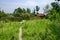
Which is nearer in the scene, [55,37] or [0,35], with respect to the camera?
[55,37]

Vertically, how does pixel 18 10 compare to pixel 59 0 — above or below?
below

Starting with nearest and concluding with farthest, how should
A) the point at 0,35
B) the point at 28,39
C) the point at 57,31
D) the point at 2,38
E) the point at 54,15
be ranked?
1. the point at 54,15
2. the point at 57,31
3. the point at 28,39
4. the point at 2,38
5. the point at 0,35

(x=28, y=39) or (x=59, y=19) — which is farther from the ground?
(x=59, y=19)

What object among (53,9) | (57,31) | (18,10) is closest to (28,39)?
(57,31)

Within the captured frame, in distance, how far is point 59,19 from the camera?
32.8 ft

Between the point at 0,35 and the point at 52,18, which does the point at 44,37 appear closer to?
the point at 52,18

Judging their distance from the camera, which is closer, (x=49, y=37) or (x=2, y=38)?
(x=49, y=37)

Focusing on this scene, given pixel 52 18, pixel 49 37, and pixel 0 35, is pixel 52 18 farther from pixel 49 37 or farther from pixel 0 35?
pixel 0 35

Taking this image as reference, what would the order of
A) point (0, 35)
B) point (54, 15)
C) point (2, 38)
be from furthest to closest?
point (0, 35) → point (2, 38) → point (54, 15)

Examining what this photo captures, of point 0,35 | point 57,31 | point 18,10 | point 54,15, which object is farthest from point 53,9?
point 18,10

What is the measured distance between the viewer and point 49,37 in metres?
11.2

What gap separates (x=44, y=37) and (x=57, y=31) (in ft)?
4.67

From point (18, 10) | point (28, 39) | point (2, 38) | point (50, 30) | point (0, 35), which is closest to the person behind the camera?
point (50, 30)

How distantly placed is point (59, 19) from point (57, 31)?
67 cm
